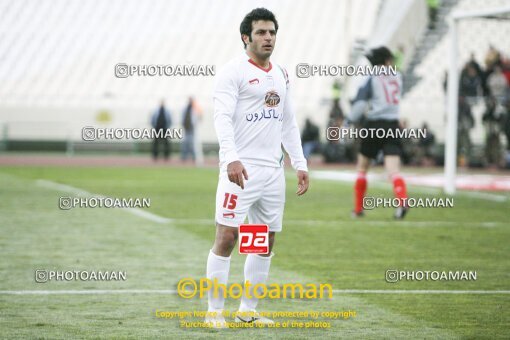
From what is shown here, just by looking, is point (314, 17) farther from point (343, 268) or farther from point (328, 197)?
point (343, 268)

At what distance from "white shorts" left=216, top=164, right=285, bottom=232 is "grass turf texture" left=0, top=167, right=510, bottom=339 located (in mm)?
658

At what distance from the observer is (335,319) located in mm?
6539

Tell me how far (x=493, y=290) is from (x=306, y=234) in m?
4.01

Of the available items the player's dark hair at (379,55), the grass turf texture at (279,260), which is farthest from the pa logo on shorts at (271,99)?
the player's dark hair at (379,55)

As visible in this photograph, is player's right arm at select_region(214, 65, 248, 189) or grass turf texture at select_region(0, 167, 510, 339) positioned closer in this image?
player's right arm at select_region(214, 65, 248, 189)

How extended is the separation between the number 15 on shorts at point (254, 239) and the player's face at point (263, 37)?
100 centimetres

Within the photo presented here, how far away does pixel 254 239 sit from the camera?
246 inches

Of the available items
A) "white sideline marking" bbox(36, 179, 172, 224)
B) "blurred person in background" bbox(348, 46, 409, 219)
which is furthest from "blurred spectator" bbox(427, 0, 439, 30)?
"blurred person in background" bbox(348, 46, 409, 219)

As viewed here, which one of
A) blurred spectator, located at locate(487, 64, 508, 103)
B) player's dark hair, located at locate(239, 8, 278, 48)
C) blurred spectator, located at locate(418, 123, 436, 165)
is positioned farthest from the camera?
blurred spectator, located at locate(418, 123, 436, 165)

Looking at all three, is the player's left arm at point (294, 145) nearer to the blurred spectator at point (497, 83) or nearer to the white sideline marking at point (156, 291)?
the white sideline marking at point (156, 291)

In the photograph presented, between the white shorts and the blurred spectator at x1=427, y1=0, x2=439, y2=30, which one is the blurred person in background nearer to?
the white shorts

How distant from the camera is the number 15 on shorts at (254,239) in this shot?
6.17 metres

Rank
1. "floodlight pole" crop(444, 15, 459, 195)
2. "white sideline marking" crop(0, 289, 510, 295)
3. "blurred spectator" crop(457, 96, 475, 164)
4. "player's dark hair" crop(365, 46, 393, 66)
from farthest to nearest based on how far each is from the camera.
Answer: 1. "blurred spectator" crop(457, 96, 475, 164)
2. "floodlight pole" crop(444, 15, 459, 195)
3. "player's dark hair" crop(365, 46, 393, 66)
4. "white sideline marking" crop(0, 289, 510, 295)

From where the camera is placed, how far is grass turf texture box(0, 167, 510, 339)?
6.30m
